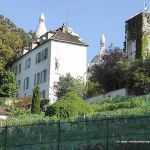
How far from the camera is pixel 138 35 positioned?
52.6 metres

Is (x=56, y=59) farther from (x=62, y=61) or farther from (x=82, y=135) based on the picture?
(x=82, y=135)

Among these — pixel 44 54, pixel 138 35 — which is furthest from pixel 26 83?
pixel 138 35

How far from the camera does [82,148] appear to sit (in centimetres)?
2198

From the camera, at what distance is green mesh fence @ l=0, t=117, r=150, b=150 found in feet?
68.4

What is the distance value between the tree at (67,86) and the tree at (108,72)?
8297 millimetres

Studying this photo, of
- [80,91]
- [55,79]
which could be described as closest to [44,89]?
[55,79]

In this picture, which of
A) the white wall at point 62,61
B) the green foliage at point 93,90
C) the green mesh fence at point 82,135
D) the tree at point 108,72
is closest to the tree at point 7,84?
the white wall at point 62,61

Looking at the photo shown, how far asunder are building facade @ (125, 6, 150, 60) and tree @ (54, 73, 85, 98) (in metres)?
6.79

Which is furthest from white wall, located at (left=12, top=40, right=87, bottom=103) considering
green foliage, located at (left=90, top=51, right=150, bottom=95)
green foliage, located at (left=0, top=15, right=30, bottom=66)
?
green foliage, located at (left=90, top=51, right=150, bottom=95)

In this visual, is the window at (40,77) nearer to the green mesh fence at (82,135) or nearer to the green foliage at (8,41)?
the green foliage at (8,41)

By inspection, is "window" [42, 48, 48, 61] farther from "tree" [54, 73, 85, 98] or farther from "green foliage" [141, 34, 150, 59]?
"green foliage" [141, 34, 150, 59]

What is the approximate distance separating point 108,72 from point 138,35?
7.30m

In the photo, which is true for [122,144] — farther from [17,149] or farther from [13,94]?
[13,94]

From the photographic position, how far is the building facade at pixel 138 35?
166 ft
